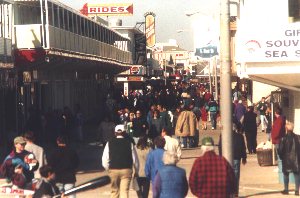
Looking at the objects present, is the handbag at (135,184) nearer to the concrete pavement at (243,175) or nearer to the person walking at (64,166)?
the person walking at (64,166)

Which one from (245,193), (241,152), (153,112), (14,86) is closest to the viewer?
(241,152)

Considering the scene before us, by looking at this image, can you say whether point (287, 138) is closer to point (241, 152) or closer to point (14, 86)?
point (241, 152)

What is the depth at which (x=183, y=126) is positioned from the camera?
92.3 ft

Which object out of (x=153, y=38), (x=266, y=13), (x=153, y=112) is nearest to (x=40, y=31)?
(x=153, y=112)

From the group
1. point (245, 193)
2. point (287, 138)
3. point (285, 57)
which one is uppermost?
point (285, 57)

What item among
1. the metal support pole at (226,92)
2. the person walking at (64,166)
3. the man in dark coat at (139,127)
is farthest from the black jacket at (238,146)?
the man in dark coat at (139,127)

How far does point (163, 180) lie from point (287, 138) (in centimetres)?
606

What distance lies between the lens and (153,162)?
14320mm

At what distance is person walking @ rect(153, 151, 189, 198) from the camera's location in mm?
11438

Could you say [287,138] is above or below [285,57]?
below

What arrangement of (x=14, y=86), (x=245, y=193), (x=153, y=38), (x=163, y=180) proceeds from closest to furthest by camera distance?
(x=163, y=180) < (x=245, y=193) < (x=14, y=86) < (x=153, y=38)

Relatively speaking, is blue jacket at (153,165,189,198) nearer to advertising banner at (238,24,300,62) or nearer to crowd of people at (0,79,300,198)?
crowd of people at (0,79,300,198)

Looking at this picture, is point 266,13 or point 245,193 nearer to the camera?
point 245,193

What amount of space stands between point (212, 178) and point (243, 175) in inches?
400
